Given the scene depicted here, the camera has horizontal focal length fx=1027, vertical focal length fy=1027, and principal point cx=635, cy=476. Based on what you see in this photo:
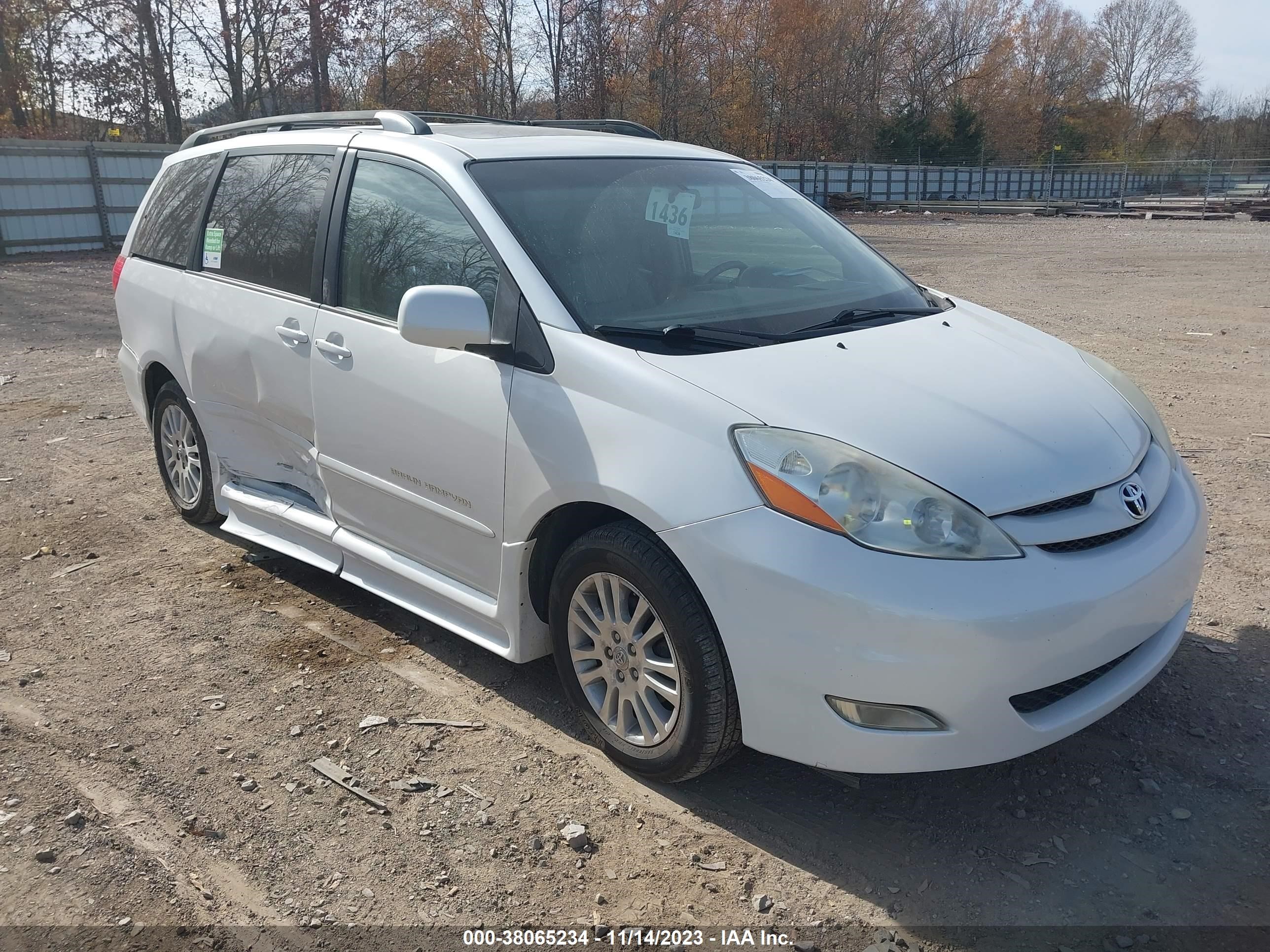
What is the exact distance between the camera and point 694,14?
4753cm

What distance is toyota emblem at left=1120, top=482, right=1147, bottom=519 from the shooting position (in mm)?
2875

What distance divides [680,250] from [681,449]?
111 cm

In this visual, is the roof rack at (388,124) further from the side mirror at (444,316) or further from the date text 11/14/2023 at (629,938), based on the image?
the date text 11/14/2023 at (629,938)

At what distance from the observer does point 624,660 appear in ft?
10.1

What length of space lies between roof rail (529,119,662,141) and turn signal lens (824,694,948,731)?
9.39 feet

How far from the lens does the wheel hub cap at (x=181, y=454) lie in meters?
5.12

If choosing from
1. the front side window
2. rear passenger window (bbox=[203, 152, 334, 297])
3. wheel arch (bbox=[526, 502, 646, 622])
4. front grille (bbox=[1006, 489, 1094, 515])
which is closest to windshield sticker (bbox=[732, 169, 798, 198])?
the front side window

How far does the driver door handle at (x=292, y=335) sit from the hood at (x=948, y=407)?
1.65m

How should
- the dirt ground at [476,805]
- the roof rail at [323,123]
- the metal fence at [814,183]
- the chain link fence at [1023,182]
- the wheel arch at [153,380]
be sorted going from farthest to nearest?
the chain link fence at [1023,182] → the metal fence at [814,183] → the wheel arch at [153,380] → the roof rail at [323,123] → the dirt ground at [476,805]

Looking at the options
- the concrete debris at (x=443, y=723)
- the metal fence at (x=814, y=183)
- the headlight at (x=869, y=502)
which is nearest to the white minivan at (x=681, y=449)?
the headlight at (x=869, y=502)

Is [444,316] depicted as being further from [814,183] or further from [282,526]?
[814,183]

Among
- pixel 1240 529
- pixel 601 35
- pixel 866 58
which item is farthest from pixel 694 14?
pixel 1240 529

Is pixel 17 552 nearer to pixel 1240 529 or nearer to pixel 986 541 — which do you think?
pixel 986 541

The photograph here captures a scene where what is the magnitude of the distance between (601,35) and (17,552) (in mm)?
42984
